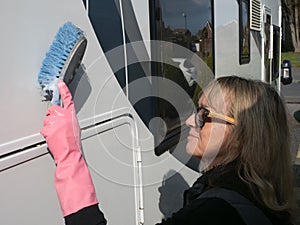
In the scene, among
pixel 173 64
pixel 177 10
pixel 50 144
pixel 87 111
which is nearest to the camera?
pixel 50 144

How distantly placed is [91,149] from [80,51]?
1.15ft

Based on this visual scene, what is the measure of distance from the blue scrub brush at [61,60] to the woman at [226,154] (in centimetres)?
3

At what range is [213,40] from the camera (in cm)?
271

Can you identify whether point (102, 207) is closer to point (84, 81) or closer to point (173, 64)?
point (84, 81)

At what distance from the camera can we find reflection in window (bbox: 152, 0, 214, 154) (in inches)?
76.4

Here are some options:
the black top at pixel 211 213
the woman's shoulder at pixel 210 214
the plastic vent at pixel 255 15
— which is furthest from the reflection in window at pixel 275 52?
the woman's shoulder at pixel 210 214

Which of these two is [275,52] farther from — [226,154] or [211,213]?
[211,213]

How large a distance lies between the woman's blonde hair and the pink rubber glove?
546mm

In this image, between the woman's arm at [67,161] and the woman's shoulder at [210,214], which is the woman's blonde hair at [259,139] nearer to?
the woman's shoulder at [210,214]

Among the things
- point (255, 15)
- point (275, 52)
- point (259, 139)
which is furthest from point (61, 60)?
point (275, 52)

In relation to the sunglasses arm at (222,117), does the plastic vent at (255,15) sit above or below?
above

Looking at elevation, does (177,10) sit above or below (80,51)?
above

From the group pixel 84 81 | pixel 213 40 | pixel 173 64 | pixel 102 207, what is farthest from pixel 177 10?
pixel 102 207

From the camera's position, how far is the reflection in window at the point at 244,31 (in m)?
3.52
